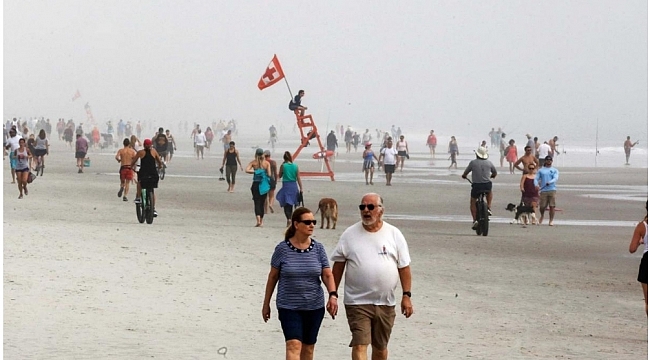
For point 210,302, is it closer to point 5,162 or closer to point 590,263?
point 590,263

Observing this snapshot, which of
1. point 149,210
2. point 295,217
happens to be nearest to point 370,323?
point 295,217

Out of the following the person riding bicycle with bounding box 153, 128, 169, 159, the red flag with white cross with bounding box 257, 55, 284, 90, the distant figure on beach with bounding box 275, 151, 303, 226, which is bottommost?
the distant figure on beach with bounding box 275, 151, 303, 226

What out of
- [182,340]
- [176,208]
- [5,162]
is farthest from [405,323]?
[5,162]

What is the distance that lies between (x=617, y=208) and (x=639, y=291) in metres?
13.9

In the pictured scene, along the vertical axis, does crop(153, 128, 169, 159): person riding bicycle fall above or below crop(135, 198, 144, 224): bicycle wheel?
above

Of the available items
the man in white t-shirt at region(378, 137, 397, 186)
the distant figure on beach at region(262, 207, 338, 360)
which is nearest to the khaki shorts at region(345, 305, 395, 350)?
the distant figure on beach at region(262, 207, 338, 360)

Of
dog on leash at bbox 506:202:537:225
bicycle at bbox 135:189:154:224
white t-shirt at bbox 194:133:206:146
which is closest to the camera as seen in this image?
bicycle at bbox 135:189:154:224

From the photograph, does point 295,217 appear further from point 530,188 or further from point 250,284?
point 530,188

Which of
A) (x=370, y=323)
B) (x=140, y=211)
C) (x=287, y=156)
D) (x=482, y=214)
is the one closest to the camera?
(x=370, y=323)

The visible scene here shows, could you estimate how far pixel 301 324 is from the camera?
344 inches

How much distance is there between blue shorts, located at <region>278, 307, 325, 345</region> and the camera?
8695 millimetres

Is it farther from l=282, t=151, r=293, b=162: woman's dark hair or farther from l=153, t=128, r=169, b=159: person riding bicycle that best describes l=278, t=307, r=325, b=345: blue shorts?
l=153, t=128, r=169, b=159: person riding bicycle

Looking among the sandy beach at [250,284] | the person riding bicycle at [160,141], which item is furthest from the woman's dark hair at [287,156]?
the person riding bicycle at [160,141]

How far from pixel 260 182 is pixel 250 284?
765cm
